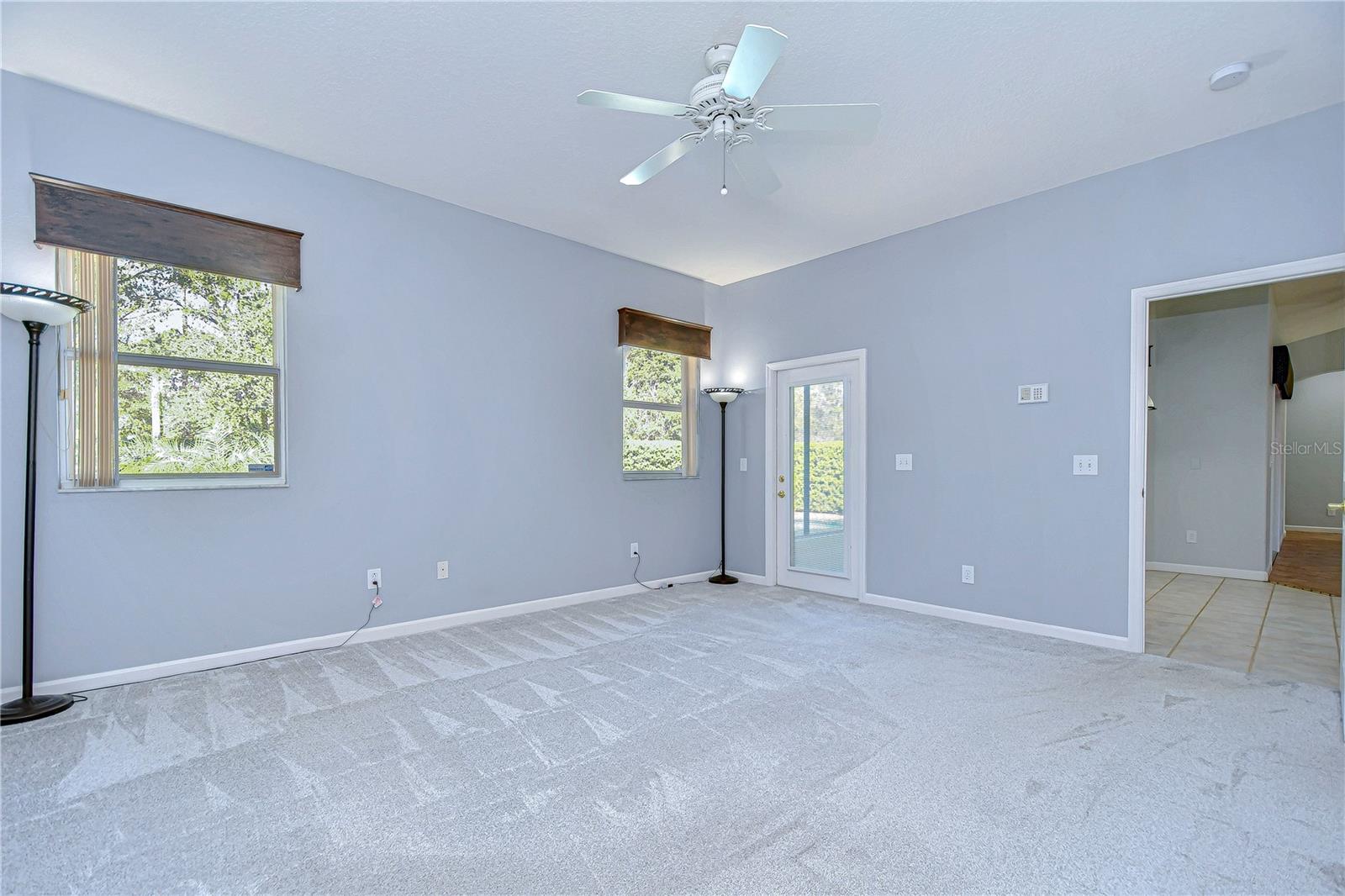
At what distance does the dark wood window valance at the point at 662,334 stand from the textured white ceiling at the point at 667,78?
4.47 feet

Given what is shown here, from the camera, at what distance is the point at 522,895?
151 centimetres

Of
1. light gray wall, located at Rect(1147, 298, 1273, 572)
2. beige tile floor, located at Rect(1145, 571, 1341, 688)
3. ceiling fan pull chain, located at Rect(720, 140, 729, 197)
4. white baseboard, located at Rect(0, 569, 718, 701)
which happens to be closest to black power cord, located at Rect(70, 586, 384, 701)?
white baseboard, located at Rect(0, 569, 718, 701)

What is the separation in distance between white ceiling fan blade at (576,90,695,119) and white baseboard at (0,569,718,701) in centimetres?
325

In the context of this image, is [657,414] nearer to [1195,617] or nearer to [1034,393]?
[1034,393]

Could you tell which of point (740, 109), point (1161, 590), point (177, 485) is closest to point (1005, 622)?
point (1161, 590)

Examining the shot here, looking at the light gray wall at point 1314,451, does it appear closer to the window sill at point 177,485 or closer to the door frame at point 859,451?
the door frame at point 859,451

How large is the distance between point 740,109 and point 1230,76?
2.21 meters

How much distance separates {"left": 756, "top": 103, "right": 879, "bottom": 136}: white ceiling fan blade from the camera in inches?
88.5

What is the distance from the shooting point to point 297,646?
11.2ft

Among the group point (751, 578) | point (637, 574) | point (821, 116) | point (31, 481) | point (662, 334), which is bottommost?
point (751, 578)

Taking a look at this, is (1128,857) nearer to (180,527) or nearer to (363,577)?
A: (363,577)

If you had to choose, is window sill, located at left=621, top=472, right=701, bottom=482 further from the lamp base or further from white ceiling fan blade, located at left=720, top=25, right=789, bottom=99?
the lamp base

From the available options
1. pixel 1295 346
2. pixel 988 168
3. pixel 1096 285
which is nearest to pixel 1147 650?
pixel 1096 285
